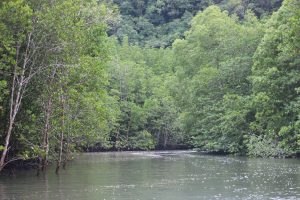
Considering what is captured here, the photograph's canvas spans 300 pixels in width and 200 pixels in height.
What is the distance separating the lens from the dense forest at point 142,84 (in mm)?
27109

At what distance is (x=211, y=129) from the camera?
53.8 meters

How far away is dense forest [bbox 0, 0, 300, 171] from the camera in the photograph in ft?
88.9

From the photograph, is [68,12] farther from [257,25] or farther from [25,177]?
[257,25]

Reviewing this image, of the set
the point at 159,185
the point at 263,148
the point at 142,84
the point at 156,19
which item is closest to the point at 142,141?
the point at 142,84

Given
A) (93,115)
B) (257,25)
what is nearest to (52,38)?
(93,115)

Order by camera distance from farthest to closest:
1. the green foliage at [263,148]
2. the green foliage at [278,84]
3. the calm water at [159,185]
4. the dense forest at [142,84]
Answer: the green foliage at [263,148] → the green foliage at [278,84] → the dense forest at [142,84] → the calm water at [159,185]

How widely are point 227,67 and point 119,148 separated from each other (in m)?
26.0

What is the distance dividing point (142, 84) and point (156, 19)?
148 ft

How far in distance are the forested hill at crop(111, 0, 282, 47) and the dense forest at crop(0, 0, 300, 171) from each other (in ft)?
21.7

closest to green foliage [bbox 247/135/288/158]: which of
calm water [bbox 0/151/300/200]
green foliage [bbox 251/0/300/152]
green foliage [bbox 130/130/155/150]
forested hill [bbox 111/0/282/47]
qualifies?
green foliage [bbox 251/0/300/152]

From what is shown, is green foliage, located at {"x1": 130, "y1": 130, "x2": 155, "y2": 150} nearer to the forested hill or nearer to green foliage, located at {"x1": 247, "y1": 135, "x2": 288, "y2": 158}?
green foliage, located at {"x1": 247, "y1": 135, "x2": 288, "y2": 158}

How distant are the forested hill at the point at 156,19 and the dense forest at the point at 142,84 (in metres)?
6.62

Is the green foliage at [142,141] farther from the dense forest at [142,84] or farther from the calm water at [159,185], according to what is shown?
the calm water at [159,185]

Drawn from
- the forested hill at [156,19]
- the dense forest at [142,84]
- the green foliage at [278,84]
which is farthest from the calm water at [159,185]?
the forested hill at [156,19]
